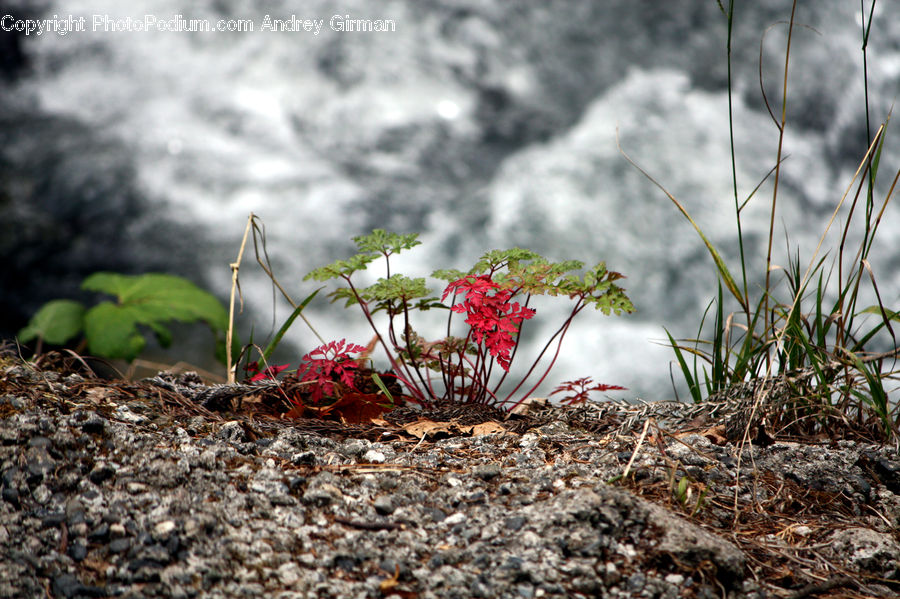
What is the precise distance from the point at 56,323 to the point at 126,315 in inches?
16.2

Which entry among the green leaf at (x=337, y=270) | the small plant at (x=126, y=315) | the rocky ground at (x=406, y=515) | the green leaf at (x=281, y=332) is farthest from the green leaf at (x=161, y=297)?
the rocky ground at (x=406, y=515)

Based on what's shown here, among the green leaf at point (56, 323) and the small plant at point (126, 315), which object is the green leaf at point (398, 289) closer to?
the small plant at point (126, 315)

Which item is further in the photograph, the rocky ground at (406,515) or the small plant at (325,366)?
the small plant at (325,366)

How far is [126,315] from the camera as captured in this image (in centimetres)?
328

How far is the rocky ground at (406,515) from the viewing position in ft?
3.91

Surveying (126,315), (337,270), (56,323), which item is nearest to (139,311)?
(126,315)

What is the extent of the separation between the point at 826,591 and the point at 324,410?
1.64 metres

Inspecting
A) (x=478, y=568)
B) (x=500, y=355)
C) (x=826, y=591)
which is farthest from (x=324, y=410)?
(x=826, y=591)

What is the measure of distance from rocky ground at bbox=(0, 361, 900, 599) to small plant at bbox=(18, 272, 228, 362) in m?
1.26

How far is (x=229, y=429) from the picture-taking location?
1848mm

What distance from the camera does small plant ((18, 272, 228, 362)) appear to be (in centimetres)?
320

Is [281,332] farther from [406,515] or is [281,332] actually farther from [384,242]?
[406,515]

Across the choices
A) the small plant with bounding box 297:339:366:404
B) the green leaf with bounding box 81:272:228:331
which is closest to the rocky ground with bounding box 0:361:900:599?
the small plant with bounding box 297:339:366:404

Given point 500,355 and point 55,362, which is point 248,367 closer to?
point 55,362
